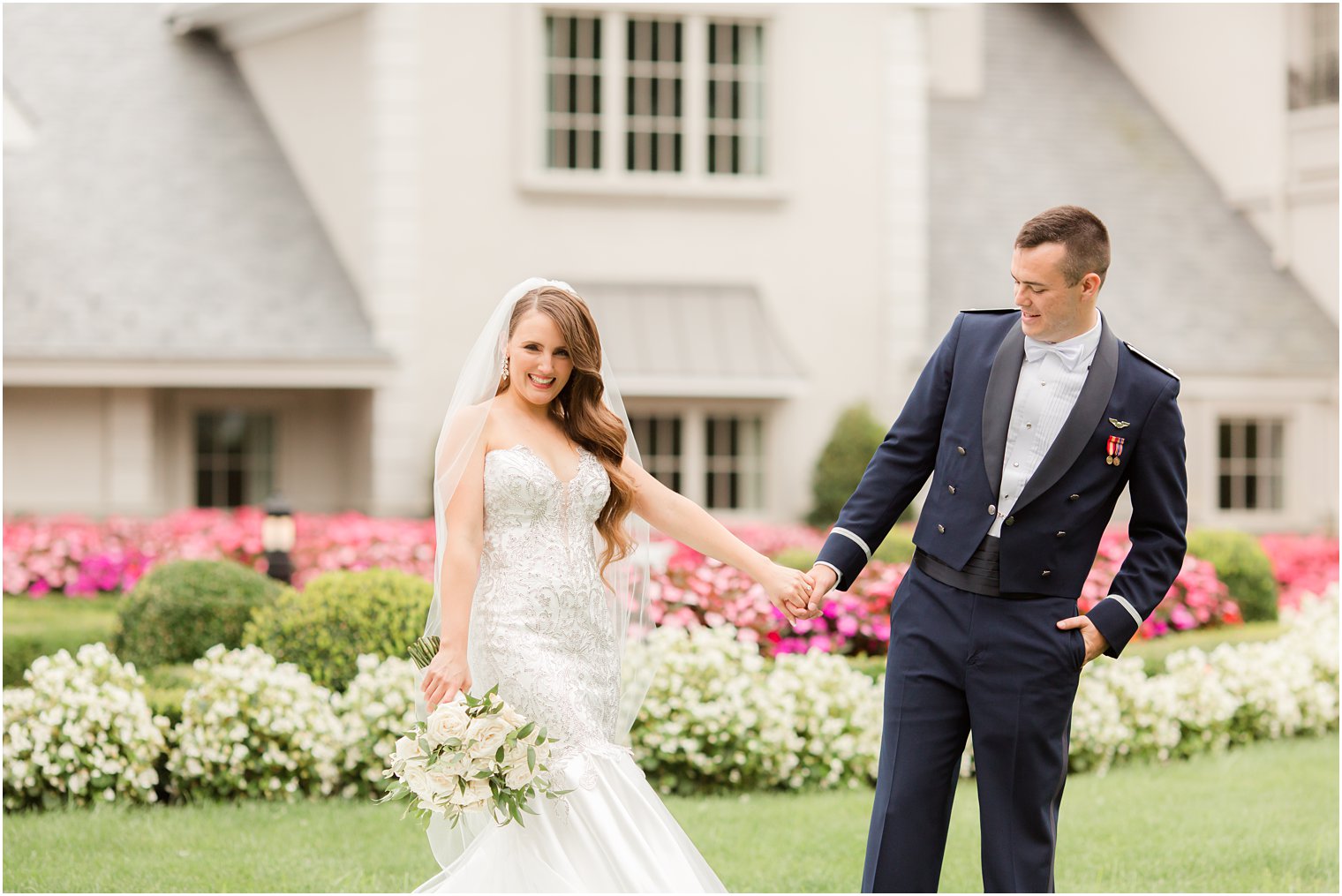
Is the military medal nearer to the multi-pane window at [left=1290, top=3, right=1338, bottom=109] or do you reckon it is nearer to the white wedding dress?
the white wedding dress

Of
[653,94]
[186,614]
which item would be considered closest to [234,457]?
[653,94]

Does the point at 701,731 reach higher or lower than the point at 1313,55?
lower

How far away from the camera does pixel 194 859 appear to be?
6.02 meters

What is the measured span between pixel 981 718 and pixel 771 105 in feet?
39.7

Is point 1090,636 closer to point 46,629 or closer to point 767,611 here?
point 767,611

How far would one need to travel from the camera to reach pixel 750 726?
743 centimetres

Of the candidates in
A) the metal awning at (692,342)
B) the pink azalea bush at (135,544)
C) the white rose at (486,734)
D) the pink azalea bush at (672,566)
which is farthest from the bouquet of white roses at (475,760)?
the metal awning at (692,342)

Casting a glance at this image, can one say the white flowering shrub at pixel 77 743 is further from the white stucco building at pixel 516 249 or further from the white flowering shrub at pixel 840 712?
the white stucco building at pixel 516 249

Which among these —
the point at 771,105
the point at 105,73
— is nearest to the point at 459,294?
the point at 771,105

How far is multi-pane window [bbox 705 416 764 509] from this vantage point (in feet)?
50.8

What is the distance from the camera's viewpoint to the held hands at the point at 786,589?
16.3 feet

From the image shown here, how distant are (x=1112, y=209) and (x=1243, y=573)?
23.8ft

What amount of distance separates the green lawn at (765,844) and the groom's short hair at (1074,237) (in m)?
2.89

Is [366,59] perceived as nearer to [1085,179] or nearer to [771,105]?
[771,105]
